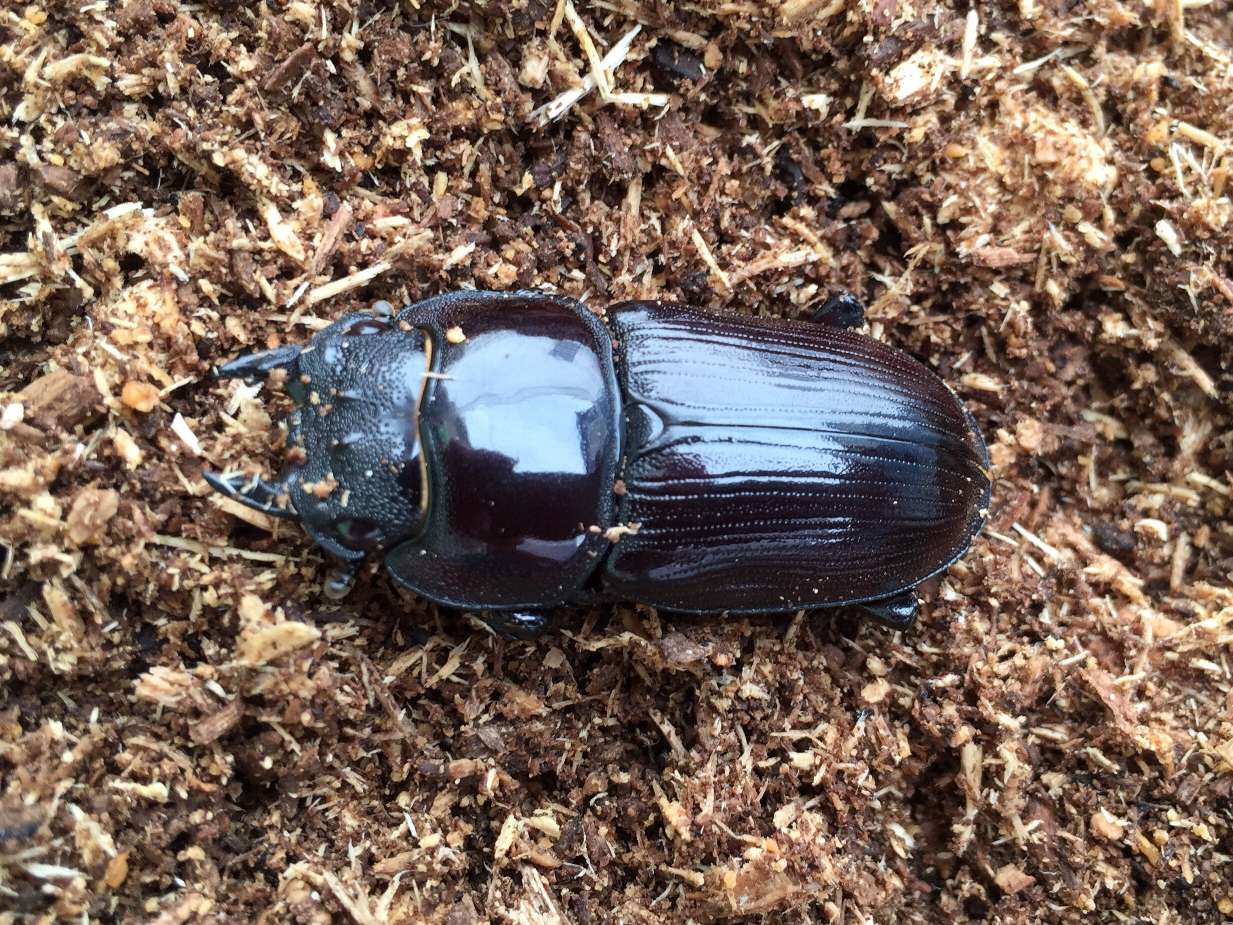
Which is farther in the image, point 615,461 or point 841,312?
point 841,312

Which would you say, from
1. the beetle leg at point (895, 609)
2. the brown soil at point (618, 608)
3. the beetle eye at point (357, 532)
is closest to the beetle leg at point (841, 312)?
the brown soil at point (618, 608)

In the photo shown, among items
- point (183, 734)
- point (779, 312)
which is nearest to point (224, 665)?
point (183, 734)

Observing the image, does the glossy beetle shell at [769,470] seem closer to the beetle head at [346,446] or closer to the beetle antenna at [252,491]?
the beetle head at [346,446]

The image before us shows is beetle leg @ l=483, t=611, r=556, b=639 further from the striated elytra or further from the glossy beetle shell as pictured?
the glossy beetle shell

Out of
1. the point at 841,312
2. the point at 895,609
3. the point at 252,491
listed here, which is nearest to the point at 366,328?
the point at 252,491

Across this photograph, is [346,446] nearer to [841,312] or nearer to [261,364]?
[261,364]

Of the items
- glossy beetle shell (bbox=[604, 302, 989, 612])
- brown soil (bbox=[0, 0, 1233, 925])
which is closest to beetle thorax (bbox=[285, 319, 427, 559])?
brown soil (bbox=[0, 0, 1233, 925])
